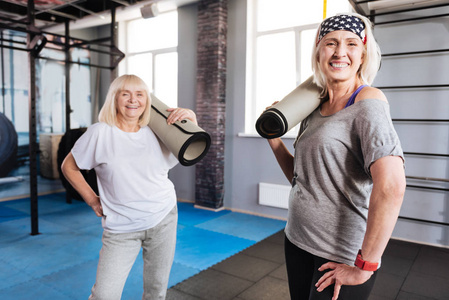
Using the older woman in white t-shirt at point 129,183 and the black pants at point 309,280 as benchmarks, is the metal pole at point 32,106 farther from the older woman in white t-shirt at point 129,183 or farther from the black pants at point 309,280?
the black pants at point 309,280

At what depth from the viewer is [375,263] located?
836 mm

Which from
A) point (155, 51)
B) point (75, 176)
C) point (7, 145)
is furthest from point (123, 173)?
point (155, 51)

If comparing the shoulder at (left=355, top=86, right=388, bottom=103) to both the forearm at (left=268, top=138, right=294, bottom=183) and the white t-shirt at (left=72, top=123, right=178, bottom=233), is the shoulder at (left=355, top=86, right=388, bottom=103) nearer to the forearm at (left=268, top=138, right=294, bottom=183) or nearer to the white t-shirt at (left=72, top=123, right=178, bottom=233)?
the forearm at (left=268, top=138, right=294, bottom=183)

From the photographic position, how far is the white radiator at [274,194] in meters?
4.23

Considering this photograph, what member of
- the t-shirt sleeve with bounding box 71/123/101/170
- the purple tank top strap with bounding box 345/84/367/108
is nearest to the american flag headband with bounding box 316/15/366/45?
the purple tank top strap with bounding box 345/84/367/108

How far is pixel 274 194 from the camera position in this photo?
4.31 m

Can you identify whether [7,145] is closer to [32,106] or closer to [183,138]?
[32,106]

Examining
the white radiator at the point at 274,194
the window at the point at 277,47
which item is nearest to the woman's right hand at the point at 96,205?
the white radiator at the point at 274,194

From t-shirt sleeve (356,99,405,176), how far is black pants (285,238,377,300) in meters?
0.32

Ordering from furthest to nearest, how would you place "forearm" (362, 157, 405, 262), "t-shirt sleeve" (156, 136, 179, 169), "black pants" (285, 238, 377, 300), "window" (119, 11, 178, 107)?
1. "window" (119, 11, 178, 107)
2. "t-shirt sleeve" (156, 136, 179, 169)
3. "black pants" (285, 238, 377, 300)
4. "forearm" (362, 157, 405, 262)

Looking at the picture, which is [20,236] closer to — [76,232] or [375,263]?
[76,232]

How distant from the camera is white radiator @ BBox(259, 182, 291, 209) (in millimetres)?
4227

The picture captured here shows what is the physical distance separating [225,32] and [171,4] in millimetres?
1013

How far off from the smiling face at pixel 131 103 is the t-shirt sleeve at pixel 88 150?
0.44 ft
